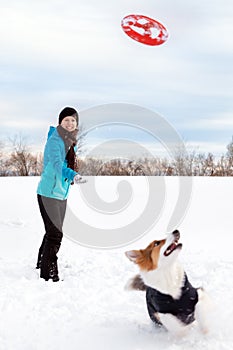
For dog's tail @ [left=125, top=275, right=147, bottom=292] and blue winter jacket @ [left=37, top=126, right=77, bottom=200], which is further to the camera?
blue winter jacket @ [left=37, top=126, right=77, bottom=200]

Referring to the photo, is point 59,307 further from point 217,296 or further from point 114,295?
point 217,296

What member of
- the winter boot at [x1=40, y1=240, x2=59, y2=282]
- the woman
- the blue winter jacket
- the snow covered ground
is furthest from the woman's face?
the snow covered ground

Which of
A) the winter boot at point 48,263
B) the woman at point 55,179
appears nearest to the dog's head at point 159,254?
the woman at point 55,179

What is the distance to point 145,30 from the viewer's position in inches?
302

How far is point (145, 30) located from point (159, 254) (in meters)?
5.57

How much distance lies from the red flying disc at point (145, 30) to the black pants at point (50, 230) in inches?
154

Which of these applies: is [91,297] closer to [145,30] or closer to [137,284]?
[137,284]

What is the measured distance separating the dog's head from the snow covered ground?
2.11ft

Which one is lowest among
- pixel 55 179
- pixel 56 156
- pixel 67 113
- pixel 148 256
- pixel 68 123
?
pixel 148 256

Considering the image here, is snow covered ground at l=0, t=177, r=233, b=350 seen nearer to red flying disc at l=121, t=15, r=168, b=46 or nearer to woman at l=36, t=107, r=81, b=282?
woman at l=36, t=107, r=81, b=282

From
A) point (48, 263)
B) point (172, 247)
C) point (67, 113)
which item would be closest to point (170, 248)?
point (172, 247)

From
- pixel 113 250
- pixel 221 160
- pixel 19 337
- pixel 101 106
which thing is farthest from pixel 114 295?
pixel 221 160

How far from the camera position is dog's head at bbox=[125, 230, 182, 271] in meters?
3.14

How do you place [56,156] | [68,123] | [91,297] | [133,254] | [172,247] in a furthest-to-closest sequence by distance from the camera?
[68,123] → [56,156] → [91,297] → [133,254] → [172,247]
